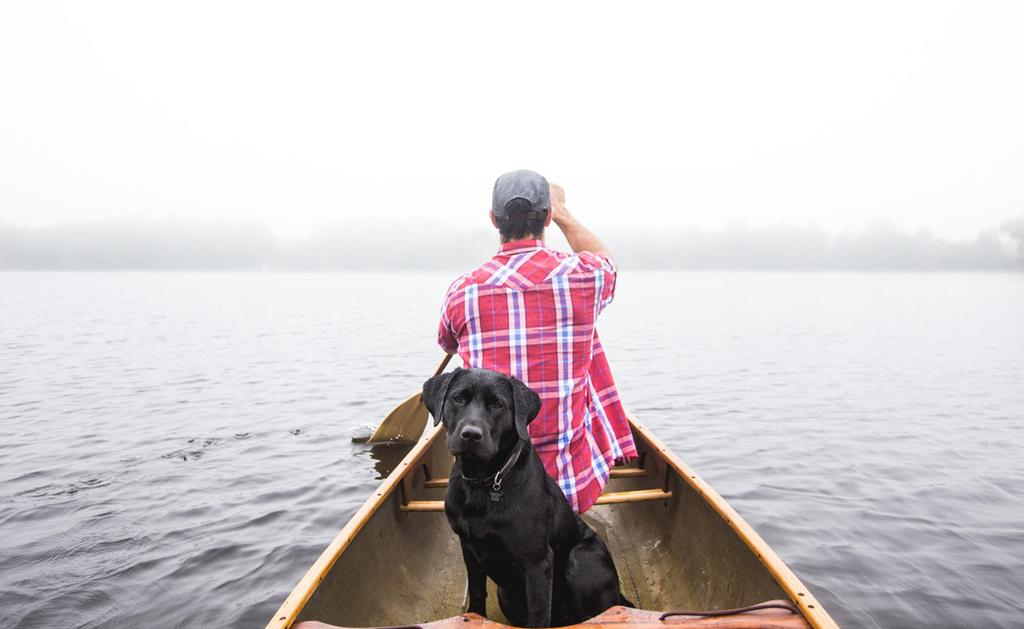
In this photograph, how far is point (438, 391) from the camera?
11.5 feet

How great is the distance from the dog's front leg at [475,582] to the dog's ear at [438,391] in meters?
0.84

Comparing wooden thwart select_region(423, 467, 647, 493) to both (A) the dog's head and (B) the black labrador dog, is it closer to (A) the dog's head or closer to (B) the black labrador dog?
(B) the black labrador dog

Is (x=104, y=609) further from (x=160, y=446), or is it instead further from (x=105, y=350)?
(x=105, y=350)

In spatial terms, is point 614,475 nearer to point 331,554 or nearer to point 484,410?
point 331,554

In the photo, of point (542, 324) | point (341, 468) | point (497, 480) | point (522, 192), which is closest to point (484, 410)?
point (497, 480)

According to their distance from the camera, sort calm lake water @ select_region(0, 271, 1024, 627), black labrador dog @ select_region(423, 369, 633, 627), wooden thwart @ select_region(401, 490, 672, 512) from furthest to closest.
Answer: calm lake water @ select_region(0, 271, 1024, 627) → wooden thwart @ select_region(401, 490, 672, 512) → black labrador dog @ select_region(423, 369, 633, 627)

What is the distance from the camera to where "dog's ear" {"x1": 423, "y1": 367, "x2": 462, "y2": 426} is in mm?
3438

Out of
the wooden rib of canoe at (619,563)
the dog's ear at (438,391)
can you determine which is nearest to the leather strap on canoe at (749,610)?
the wooden rib of canoe at (619,563)

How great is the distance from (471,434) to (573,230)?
6.09 feet

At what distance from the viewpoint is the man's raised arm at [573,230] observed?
4287 millimetres

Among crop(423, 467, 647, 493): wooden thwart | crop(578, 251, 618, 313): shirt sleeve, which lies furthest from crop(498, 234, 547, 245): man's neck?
crop(423, 467, 647, 493): wooden thwart

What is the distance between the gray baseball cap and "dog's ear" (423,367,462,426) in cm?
103

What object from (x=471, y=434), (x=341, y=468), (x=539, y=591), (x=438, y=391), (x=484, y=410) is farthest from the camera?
(x=341, y=468)

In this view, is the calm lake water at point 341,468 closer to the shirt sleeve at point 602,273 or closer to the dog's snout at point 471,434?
the dog's snout at point 471,434
